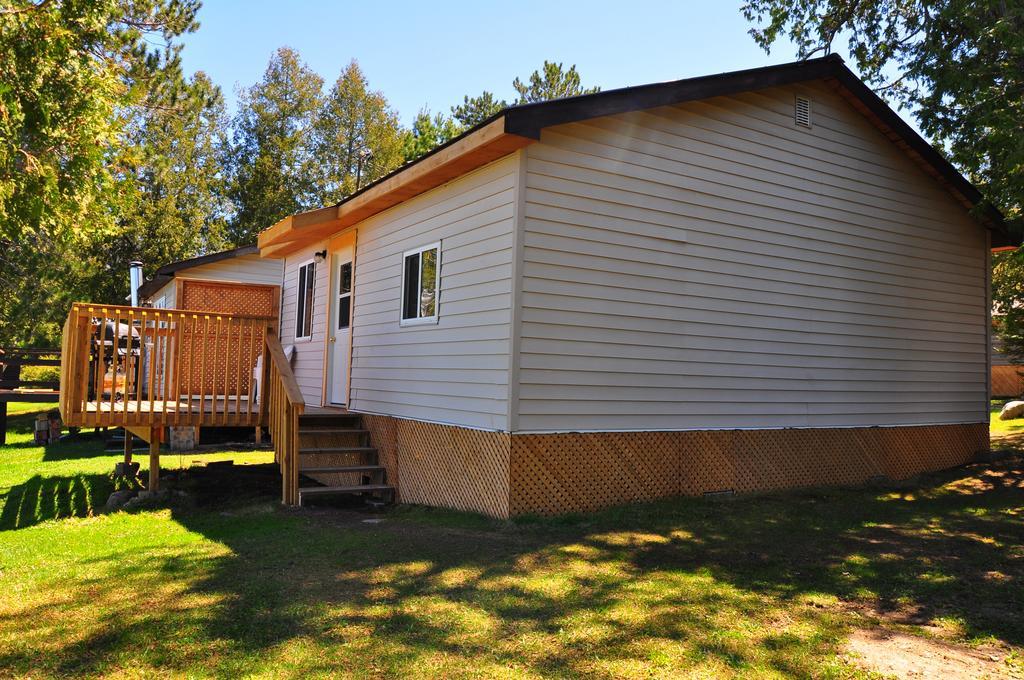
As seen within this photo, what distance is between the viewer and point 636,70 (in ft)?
108

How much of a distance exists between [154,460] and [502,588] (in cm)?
581

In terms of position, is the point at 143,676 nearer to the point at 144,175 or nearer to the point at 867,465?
the point at 867,465

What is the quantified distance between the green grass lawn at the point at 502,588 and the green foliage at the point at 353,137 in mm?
28599

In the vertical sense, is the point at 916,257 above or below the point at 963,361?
above

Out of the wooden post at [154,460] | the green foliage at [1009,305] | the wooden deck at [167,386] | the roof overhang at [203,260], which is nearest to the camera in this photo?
the wooden deck at [167,386]

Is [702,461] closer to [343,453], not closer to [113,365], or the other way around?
[343,453]

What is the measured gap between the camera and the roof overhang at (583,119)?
671 centimetres

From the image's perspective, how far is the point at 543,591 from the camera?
4742 mm

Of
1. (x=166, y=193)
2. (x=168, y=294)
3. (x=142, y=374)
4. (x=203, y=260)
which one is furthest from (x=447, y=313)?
(x=166, y=193)

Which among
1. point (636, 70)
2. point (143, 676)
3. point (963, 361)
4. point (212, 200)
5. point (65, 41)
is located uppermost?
point (636, 70)

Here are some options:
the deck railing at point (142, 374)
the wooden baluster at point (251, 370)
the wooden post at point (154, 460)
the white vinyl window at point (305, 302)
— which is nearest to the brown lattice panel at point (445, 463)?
the wooden baluster at point (251, 370)

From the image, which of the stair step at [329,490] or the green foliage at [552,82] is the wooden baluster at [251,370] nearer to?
the stair step at [329,490]

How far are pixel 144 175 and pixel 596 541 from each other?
107ft

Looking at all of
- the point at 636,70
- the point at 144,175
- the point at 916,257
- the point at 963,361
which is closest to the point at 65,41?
the point at 916,257
